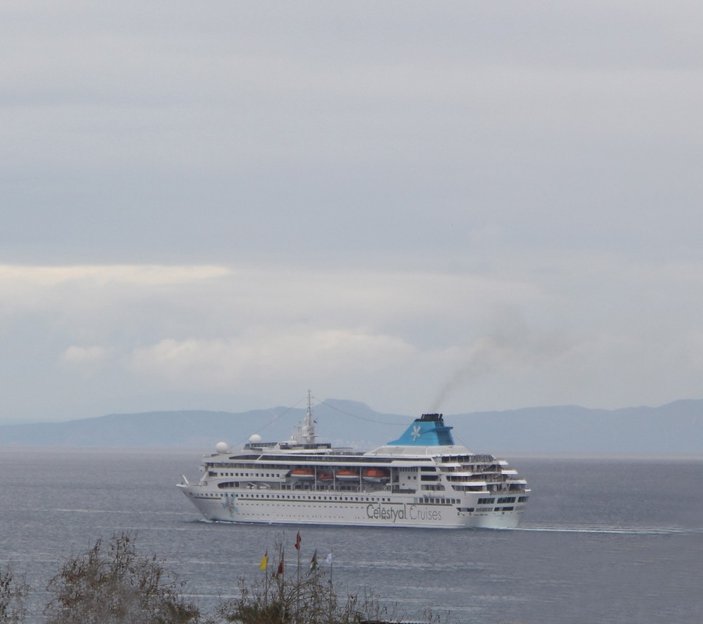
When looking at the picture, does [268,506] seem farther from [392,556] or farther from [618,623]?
[618,623]

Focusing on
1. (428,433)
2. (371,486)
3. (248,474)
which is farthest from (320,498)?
(428,433)

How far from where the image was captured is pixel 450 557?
8100 centimetres

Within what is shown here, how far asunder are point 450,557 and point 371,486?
20.6m

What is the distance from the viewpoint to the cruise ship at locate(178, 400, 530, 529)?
3844 inches

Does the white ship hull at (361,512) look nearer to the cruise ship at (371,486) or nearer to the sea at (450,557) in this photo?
the cruise ship at (371,486)

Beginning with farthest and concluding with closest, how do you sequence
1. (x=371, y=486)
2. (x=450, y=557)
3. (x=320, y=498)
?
(x=371, y=486)
(x=320, y=498)
(x=450, y=557)

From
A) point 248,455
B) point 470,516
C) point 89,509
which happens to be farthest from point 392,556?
point 89,509

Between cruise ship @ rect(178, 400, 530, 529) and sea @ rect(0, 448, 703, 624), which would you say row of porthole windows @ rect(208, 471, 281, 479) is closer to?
cruise ship @ rect(178, 400, 530, 529)

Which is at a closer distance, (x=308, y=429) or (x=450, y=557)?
(x=450, y=557)

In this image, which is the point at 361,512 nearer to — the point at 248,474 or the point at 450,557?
the point at 248,474

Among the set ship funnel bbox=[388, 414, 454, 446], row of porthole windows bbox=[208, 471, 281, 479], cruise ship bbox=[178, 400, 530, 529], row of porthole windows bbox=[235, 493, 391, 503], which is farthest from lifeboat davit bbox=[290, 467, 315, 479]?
ship funnel bbox=[388, 414, 454, 446]

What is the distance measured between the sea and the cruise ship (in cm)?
141

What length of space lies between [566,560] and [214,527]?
2744 cm

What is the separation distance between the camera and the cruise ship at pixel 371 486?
97.6m
